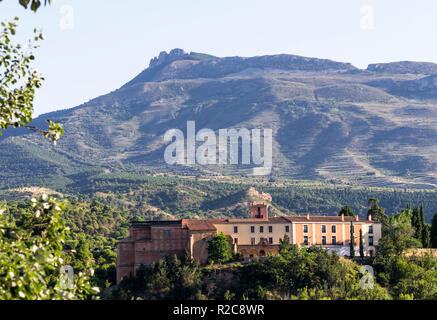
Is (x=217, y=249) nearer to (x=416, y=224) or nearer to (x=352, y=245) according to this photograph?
(x=352, y=245)

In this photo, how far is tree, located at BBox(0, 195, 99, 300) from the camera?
41.9 ft

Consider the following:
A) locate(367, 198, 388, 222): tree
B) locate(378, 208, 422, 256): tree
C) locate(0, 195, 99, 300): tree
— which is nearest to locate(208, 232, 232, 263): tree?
locate(378, 208, 422, 256): tree

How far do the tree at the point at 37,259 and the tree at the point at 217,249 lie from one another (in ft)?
195

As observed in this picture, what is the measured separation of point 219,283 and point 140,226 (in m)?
10.8

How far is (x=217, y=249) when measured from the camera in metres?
74.4

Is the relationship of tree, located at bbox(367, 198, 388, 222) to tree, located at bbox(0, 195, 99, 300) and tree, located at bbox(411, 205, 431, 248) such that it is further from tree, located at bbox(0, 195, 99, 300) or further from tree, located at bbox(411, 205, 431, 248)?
tree, located at bbox(0, 195, 99, 300)

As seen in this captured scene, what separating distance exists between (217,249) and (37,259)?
2441 inches

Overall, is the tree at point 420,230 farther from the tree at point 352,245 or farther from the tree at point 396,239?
the tree at point 352,245

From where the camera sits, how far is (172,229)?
75938mm

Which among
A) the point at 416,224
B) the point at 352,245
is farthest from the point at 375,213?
the point at 352,245

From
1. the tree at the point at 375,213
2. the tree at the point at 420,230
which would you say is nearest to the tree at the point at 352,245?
the tree at the point at 375,213

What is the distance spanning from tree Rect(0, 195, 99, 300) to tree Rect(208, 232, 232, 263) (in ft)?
195
